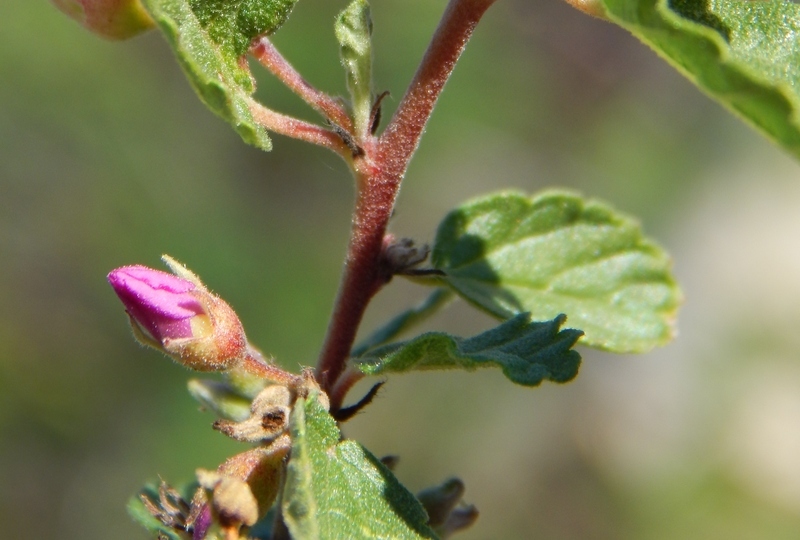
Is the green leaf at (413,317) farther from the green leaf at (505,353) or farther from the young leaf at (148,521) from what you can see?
the young leaf at (148,521)

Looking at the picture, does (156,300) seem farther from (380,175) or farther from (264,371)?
(380,175)

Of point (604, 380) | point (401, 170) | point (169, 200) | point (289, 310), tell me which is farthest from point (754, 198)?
point (401, 170)

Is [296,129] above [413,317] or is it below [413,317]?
above

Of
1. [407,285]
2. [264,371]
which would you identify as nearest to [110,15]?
[264,371]

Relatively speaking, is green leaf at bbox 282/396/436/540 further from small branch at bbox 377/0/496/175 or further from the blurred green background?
the blurred green background

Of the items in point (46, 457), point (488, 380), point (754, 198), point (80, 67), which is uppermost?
point (754, 198)

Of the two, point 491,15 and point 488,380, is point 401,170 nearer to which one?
point 488,380
